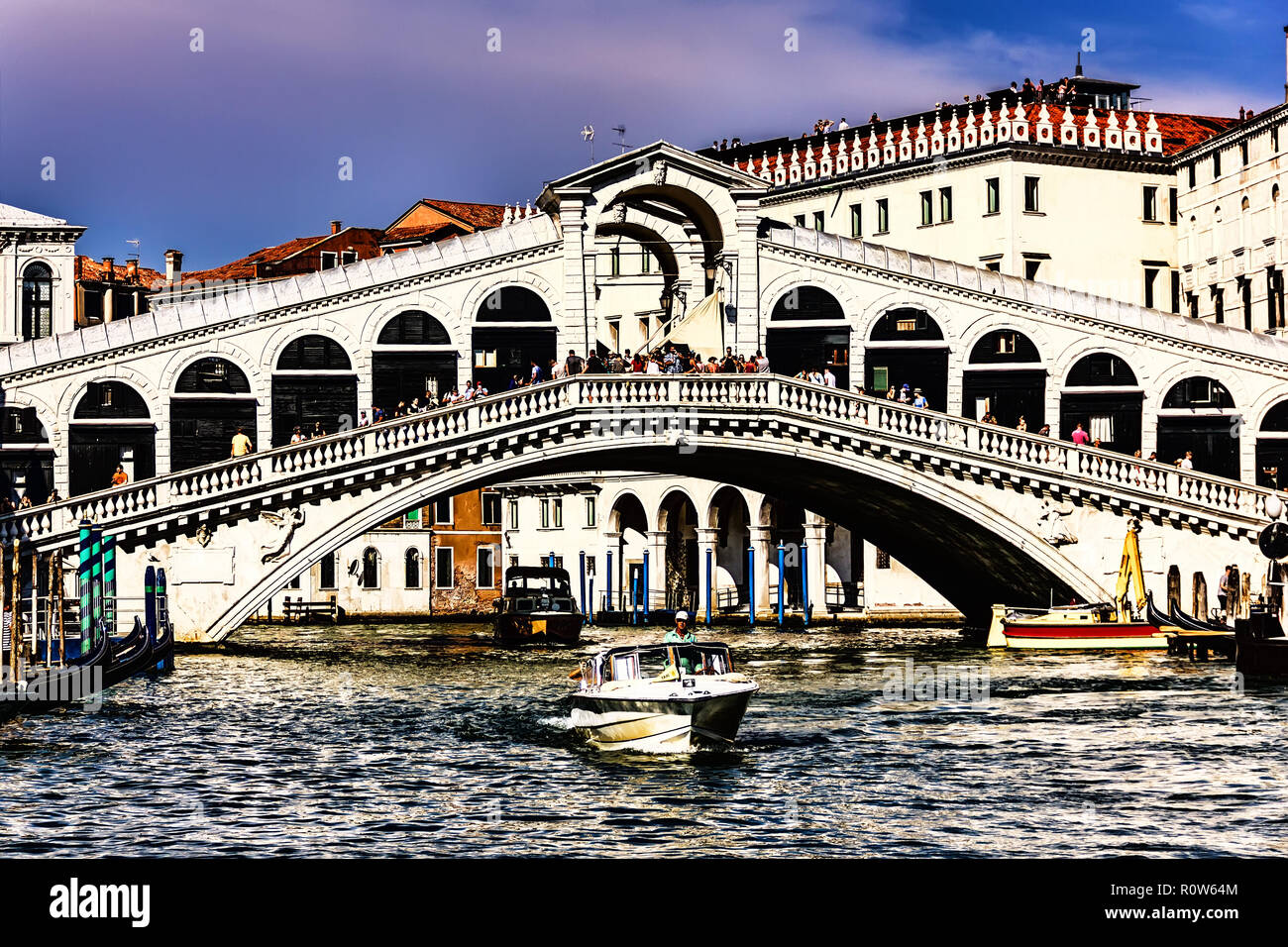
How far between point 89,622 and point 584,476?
3094 cm

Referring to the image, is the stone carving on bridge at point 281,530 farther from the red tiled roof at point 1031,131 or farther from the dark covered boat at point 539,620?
the red tiled roof at point 1031,131

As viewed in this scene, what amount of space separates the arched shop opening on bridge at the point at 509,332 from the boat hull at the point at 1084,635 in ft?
40.9

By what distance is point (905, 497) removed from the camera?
42906 mm

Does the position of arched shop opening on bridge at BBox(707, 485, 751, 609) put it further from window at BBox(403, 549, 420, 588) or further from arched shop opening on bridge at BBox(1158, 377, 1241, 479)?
arched shop opening on bridge at BBox(1158, 377, 1241, 479)

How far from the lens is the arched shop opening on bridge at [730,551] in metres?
60.9

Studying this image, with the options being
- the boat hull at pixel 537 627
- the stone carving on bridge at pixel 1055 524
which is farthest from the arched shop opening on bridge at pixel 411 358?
the stone carving on bridge at pixel 1055 524

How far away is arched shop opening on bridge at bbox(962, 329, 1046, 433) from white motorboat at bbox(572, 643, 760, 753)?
69.6 ft

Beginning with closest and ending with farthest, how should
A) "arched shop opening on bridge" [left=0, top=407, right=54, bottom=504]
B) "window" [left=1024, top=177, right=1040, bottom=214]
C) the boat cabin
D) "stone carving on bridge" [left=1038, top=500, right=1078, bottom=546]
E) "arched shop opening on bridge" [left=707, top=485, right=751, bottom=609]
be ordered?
the boat cabin → "stone carving on bridge" [left=1038, top=500, right=1078, bottom=546] → "arched shop opening on bridge" [left=0, top=407, right=54, bottom=504] → "window" [left=1024, top=177, right=1040, bottom=214] → "arched shop opening on bridge" [left=707, top=485, right=751, bottom=609]

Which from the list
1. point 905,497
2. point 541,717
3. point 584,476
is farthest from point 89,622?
point 584,476

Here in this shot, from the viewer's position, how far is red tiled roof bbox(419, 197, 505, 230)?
69.3 m

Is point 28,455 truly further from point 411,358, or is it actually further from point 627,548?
point 627,548

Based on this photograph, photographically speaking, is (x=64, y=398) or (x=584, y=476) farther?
(x=584, y=476)

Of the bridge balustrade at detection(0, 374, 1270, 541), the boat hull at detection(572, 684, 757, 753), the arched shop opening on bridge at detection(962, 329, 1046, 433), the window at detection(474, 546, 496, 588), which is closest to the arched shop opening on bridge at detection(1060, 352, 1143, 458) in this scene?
the arched shop opening on bridge at detection(962, 329, 1046, 433)
